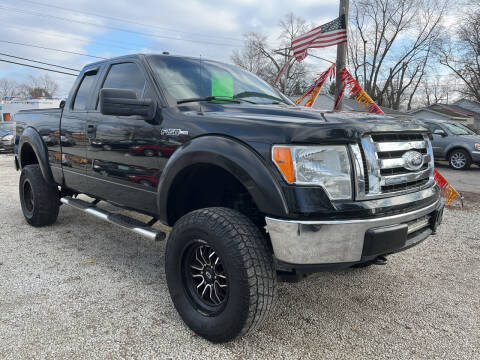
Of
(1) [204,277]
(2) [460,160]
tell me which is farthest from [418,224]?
(2) [460,160]

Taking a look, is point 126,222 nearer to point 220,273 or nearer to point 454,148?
point 220,273

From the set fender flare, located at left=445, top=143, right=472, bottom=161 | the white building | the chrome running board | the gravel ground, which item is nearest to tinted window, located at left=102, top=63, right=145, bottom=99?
the chrome running board

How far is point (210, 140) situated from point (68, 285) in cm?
188

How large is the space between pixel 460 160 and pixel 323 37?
24.5 ft

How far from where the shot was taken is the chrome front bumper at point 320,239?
2006 mm

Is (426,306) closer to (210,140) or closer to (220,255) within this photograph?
(220,255)

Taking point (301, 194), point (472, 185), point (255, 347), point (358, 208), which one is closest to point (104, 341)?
point (255, 347)

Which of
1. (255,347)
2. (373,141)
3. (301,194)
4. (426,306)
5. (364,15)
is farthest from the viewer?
(364,15)

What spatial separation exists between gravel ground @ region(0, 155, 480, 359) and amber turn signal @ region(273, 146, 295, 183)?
1109 millimetres

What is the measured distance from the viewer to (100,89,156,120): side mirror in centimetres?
269

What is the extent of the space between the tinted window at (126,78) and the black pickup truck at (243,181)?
0.01 meters

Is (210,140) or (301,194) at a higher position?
(210,140)

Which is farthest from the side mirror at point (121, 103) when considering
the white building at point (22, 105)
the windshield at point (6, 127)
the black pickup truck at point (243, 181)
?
the white building at point (22, 105)

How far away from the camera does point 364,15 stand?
4416 centimetres
